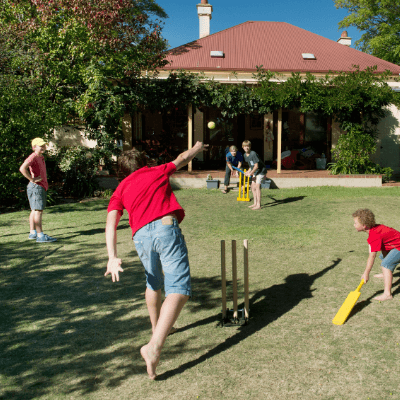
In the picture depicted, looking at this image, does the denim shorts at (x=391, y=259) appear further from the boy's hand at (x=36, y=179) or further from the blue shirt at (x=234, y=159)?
the blue shirt at (x=234, y=159)

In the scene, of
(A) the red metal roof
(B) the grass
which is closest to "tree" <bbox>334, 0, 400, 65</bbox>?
(A) the red metal roof

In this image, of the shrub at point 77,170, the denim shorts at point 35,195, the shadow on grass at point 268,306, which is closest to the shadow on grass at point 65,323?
the shadow on grass at point 268,306

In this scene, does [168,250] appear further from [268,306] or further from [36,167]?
[36,167]

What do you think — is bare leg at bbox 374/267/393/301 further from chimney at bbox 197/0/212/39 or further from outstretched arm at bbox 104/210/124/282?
chimney at bbox 197/0/212/39

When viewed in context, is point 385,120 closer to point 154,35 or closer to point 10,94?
point 154,35

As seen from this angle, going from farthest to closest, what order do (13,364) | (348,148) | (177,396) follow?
(348,148) → (13,364) → (177,396)

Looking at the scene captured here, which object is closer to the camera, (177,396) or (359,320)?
(177,396)

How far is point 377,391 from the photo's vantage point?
3068 millimetres

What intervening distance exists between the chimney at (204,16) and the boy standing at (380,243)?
2036 cm

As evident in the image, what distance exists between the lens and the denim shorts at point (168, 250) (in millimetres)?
3131

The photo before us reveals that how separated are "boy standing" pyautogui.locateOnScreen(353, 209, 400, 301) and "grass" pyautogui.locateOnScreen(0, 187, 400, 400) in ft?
1.02

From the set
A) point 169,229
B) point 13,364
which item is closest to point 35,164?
point 13,364

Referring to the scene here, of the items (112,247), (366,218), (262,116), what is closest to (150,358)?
(112,247)

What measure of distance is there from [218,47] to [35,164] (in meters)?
15.0
